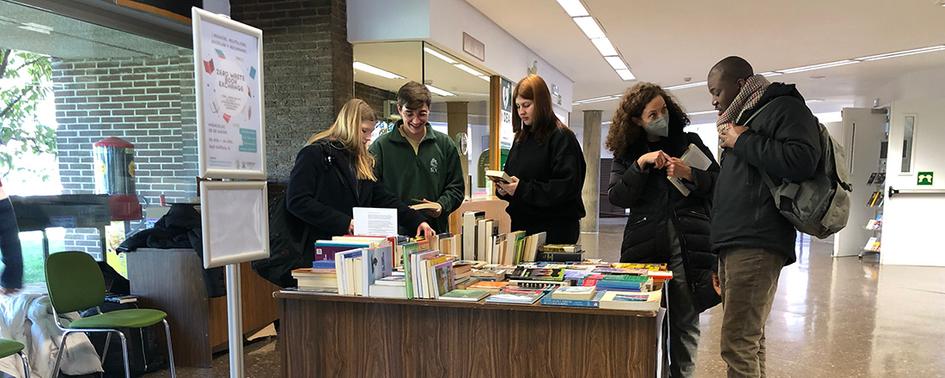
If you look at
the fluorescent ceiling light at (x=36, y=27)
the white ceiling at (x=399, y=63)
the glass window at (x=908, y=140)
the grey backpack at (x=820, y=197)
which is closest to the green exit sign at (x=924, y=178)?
the glass window at (x=908, y=140)

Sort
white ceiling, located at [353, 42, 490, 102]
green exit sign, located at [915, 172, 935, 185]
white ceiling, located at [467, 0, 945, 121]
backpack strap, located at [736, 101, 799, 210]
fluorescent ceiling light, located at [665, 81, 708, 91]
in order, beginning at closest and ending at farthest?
backpack strap, located at [736, 101, 799, 210] < white ceiling, located at [353, 42, 490, 102] < white ceiling, located at [467, 0, 945, 121] < green exit sign, located at [915, 172, 935, 185] < fluorescent ceiling light, located at [665, 81, 708, 91]

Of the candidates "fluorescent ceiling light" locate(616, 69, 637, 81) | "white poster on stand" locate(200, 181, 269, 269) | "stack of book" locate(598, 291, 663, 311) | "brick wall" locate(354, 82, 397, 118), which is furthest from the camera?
"fluorescent ceiling light" locate(616, 69, 637, 81)

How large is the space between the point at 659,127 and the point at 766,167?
550mm

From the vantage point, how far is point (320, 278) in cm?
216

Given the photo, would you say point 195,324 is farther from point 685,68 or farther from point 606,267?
point 685,68

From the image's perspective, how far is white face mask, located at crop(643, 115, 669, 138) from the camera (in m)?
2.50

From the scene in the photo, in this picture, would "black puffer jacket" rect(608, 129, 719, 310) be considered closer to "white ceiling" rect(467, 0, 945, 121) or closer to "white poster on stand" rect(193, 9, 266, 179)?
"white poster on stand" rect(193, 9, 266, 179)

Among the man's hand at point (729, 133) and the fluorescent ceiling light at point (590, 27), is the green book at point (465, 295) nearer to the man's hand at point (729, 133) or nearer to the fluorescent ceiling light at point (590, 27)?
the man's hand at point (729, 133)

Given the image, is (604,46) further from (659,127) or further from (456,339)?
(456,339)

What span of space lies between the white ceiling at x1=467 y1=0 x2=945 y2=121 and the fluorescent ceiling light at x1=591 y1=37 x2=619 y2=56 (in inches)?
4.2

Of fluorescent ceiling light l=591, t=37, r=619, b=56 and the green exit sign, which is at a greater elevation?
fluorescent ceiling light l=591, t=37, r=619, b=56

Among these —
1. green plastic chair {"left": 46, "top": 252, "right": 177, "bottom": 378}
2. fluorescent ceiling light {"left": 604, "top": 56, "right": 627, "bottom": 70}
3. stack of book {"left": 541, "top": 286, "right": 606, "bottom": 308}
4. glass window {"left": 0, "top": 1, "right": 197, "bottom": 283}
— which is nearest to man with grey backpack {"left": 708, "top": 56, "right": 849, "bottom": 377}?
stack of book {"left": 541, "top": 286, "right": 606, "bottom": 308}

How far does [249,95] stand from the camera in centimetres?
218

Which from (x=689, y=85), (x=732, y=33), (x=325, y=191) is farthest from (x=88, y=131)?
(x=689, y=85)
